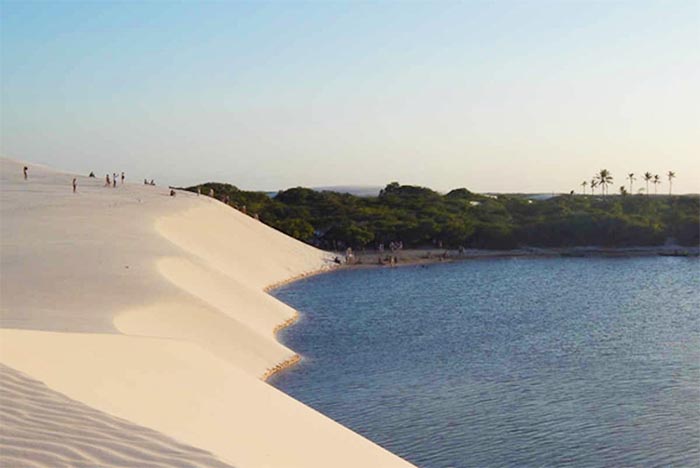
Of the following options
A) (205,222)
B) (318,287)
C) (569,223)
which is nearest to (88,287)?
(318,287)

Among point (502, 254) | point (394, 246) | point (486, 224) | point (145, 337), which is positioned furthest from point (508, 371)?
point (486, 224)

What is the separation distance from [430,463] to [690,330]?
19.0 metres

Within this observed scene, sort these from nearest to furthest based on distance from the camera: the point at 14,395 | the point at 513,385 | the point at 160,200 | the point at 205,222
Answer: the point at 14,395 → the point at 513,385 → the point at 205,222 → the point at 160,200

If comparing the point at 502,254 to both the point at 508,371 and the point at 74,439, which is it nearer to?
the point at 508,371

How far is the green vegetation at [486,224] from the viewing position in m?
74.2

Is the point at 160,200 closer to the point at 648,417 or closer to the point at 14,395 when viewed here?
the point at 648,417

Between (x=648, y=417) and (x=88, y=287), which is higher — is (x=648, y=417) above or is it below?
below

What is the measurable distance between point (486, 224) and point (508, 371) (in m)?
54.3

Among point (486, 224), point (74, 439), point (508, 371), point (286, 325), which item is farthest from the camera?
point (486, 224)

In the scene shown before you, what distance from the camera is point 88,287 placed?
2723 centimetres

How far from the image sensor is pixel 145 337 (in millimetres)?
19406

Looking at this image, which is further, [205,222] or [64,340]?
[205,222]

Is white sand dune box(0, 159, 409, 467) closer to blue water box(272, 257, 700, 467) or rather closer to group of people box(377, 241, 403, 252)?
blue water box(272, 257, 700, 467)

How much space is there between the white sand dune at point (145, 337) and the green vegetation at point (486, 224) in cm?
1857
